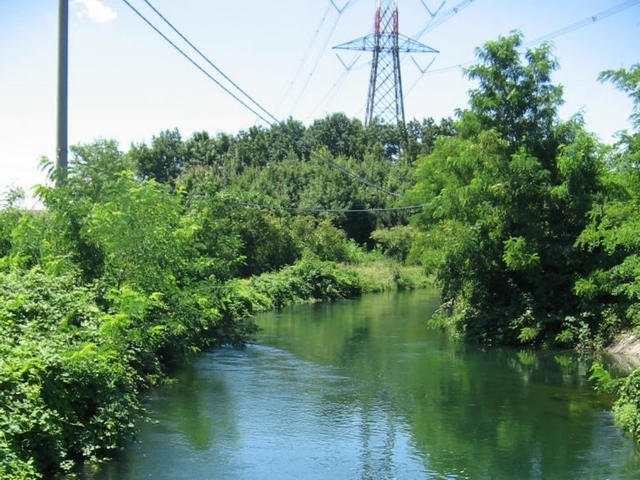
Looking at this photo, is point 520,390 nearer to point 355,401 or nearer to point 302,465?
point 355,401

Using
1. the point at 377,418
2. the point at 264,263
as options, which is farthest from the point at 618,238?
the point at 264,263

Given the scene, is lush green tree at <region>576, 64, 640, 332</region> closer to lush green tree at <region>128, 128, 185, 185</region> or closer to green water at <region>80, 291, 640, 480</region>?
green water at <region>80, 291, 640, 480</region>

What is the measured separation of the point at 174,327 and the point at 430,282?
37.7m

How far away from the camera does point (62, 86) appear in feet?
51.9

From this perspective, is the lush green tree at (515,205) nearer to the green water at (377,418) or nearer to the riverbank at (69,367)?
the green water at (377,418)

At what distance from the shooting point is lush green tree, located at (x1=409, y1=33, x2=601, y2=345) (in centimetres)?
2484

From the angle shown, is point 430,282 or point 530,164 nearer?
point 530,164

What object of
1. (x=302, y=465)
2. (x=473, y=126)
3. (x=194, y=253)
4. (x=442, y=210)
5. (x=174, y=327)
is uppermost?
(x=473, y=126)

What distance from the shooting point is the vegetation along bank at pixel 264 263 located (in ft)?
38.3

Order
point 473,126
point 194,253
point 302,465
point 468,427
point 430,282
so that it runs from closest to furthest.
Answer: point 302,465 → point 468,427 → point 194,253 → point 473,126 → point 430,282

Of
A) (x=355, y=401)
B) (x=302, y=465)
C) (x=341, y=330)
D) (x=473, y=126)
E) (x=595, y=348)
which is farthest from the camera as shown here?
(x=341, y=330)

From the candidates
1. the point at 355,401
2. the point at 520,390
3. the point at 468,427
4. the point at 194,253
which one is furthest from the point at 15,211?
the point at 520,390

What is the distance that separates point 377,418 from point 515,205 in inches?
491

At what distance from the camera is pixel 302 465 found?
12227 mm
